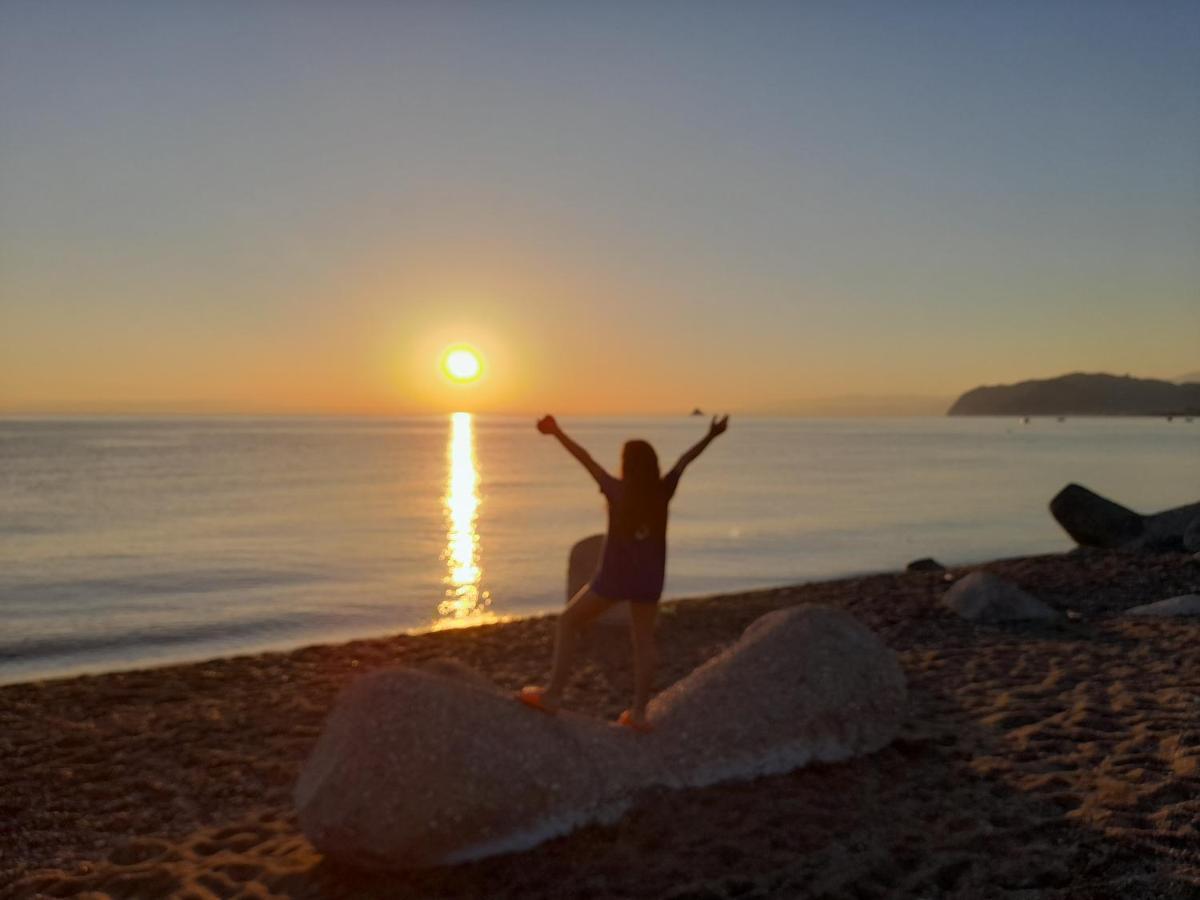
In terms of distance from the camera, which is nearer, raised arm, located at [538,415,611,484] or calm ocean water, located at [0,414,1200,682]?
raised arm, located at [538,415,611,484]

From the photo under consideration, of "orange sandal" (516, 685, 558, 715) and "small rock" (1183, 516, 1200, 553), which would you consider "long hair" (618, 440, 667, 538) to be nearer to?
"orange sandal" (516, 685, 558, 715)

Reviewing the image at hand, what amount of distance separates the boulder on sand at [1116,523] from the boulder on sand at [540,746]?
14.3 metres

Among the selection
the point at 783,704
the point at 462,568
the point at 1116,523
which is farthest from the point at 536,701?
the point at 1116,523

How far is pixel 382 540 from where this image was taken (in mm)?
28109

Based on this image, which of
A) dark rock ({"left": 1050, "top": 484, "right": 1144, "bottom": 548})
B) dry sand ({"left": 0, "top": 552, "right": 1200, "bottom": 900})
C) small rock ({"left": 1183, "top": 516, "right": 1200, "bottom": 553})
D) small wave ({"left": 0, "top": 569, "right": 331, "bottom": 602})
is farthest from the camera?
dark rock ({"left": 1050, "top": 484, "right": 1144, "bottom": 548})

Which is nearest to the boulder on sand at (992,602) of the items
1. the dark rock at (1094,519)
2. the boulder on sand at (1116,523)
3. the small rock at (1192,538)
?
the small rock at (1192,538)

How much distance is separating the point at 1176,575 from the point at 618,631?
358 inches

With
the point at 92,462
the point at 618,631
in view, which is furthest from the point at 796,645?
the point at 92,462

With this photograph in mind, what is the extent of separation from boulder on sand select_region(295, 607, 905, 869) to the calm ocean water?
8475 mm

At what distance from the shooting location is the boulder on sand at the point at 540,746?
5312mm

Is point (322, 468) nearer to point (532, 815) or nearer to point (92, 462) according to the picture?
point (92, 462)

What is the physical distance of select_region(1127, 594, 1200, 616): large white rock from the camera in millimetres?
11531

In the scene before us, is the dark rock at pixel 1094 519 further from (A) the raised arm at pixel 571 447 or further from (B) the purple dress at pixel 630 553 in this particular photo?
(A) the raised arm at pixel 571 447

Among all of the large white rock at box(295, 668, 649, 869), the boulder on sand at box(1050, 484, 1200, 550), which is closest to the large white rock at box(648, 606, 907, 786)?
the large white rock at box(295, 668, 649, 869)
